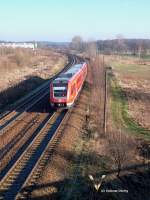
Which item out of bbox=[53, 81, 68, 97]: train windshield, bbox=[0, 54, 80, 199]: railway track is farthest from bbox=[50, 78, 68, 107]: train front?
bbox=[0, 54, 80, 199]: railway track

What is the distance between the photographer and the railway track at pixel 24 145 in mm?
16875

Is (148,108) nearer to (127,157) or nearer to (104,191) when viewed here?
(127,157)

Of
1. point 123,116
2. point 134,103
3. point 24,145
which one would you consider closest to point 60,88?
point 123,116

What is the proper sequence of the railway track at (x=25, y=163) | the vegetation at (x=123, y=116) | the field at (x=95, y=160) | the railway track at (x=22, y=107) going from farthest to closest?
the vegetation at (x=123, y=116) → the railway track at (x=22, y=107) → the field at (x=95, y=160) → the railway track at (x=25, y=163)

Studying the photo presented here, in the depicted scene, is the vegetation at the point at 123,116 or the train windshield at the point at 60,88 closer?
the vegetation at the point at 123,116

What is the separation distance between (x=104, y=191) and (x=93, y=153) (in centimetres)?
522

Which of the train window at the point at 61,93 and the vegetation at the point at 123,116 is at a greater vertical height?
the train window at the point at 61,93

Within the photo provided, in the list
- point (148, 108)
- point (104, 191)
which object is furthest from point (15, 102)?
point (104, 191)

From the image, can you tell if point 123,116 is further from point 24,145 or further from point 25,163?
point 25,163

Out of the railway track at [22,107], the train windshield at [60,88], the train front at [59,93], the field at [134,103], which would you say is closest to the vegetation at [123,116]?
the field at [134,103]

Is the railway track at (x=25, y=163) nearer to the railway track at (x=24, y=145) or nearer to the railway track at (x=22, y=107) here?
the railway track at (x=24, y=145)

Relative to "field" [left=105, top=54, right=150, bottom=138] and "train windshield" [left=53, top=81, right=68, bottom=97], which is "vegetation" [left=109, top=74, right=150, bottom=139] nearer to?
"field" [left=105, top=54, right=150, bottom=138]

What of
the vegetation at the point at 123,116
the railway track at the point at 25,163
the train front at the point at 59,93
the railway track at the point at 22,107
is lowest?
the vegetation at the point at 123,116

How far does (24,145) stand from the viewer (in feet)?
71.9
